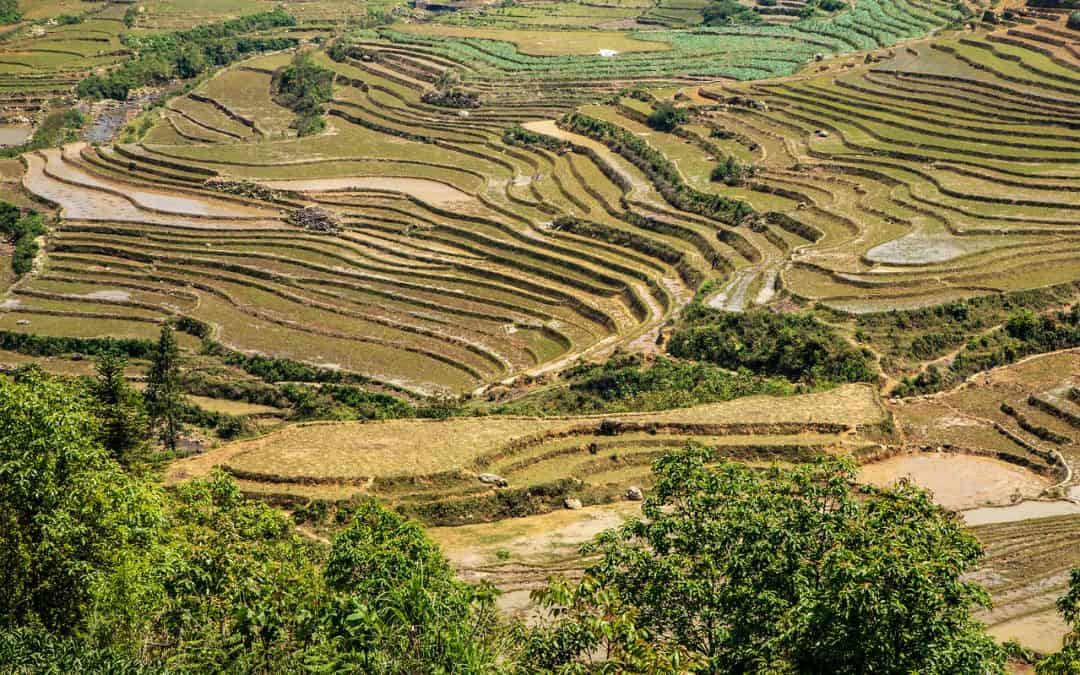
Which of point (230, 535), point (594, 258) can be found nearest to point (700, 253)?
point (594, 258)

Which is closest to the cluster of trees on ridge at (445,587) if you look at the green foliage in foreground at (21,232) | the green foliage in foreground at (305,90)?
the green foliage in foreground at (21,232)

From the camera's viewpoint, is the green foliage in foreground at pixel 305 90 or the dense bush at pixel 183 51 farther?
the dense bush at pixel 183 51

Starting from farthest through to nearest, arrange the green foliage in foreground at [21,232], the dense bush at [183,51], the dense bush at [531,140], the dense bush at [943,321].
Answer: the dense bush at [183,51]
the dense bush at [531,140]
the green foliage in foreground at [21,232]
the dense bush at [943,321]

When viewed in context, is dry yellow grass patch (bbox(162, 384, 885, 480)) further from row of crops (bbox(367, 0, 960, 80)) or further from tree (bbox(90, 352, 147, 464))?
row of crops (bbox(367, 0, 960, 80))

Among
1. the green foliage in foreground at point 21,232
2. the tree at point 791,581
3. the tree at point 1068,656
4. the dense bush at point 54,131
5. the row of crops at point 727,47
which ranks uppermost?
the tree at point 791,581

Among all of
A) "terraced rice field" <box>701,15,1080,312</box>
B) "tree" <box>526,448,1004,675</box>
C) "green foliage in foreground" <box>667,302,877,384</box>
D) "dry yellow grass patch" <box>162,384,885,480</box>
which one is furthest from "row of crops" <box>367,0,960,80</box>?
"tree" <box>526,448,1004,675</box>

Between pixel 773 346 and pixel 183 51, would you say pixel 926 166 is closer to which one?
pixel 773 346

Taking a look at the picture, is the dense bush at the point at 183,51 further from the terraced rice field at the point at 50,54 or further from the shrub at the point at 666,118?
the shrub at the point at 666,118

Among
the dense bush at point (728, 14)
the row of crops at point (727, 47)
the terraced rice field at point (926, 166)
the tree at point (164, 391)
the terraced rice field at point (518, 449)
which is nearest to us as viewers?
the terraced rice field at point (518, 449)
